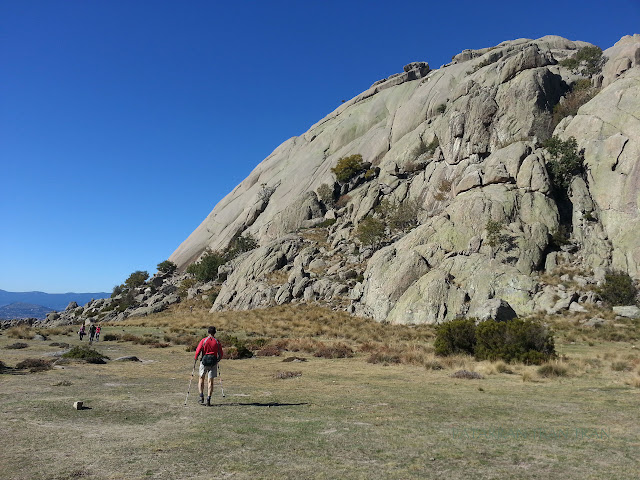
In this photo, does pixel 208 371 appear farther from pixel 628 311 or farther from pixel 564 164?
pixel 564 164

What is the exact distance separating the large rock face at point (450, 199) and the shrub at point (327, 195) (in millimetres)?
819

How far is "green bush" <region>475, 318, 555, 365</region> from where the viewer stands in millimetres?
20688

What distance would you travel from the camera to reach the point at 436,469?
7.14m

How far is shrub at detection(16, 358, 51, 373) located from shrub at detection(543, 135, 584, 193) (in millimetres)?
53345

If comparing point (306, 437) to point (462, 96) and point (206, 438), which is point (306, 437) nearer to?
point (206, 438)

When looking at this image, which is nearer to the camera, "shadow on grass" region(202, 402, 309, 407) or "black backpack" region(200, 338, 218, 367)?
"shadow on grass" region(202, 402, 309, 407)

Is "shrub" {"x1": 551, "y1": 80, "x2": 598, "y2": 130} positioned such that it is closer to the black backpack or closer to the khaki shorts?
the black backpack

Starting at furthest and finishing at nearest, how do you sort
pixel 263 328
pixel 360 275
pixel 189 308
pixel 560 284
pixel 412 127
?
pixel 412 127 → pixel 189 308 → pixel 360 275 → pixel 263 328 → pixel 560 284

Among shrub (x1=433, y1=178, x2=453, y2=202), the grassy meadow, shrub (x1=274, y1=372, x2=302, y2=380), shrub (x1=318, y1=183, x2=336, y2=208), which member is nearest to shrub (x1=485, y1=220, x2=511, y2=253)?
shrub (x1=433, y1=178, x2=453, y2=202)

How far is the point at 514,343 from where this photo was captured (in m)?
21.7

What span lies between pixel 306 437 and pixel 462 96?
81.6 meters

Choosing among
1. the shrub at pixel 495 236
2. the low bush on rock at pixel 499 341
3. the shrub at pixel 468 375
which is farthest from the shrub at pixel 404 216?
the shrub at pixel 468 375

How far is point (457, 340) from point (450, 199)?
41.4m

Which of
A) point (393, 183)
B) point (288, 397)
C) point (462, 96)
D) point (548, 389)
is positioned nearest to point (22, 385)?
point (288, 397)
